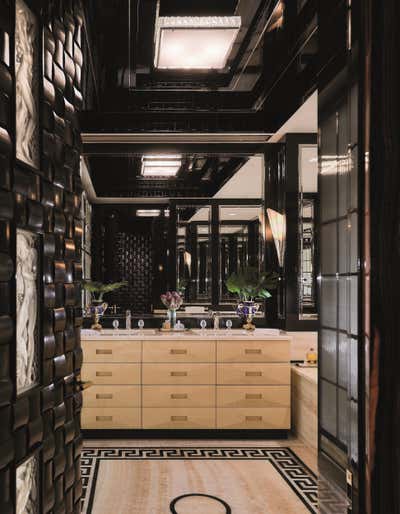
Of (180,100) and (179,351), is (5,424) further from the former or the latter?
(180,100)

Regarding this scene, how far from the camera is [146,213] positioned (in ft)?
16.0

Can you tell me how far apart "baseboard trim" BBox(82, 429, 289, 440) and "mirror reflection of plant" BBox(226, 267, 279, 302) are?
1.21 meters

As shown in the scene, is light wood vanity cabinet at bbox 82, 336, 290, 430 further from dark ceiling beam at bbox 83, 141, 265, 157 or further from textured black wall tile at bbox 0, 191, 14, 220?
textured black wall tile at bbox 0, 191, 14, 220

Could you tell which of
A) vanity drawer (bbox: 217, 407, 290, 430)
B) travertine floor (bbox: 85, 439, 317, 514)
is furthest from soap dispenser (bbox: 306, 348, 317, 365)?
travertine floor (bbox: 85, 439, 317, 514)

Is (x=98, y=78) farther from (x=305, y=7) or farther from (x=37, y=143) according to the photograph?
(x=37, y=143)

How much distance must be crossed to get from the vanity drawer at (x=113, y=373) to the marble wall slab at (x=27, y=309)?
256 cm

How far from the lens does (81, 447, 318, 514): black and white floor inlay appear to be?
302cm

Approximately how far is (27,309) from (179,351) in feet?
8.80

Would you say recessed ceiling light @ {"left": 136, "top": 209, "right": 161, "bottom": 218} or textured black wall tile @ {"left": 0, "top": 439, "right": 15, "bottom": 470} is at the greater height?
recessed ceiling light @ {"left": 136, "top": 209, "right": 161, "bottom": 218}

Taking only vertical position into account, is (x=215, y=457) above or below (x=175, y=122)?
below

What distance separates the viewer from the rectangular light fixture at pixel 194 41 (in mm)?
2705

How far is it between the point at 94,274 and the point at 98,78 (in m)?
1.95

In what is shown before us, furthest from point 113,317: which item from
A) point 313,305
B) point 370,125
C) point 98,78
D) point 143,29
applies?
point 370,125

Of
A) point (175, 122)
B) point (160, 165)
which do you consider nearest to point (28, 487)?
point (175, 122)
